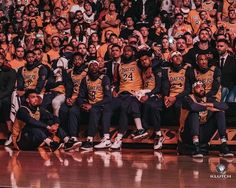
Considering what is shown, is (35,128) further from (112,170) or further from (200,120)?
(112,170)

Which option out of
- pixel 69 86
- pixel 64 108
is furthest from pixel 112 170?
pixel 69 86

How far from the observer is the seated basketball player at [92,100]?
32.8 feet

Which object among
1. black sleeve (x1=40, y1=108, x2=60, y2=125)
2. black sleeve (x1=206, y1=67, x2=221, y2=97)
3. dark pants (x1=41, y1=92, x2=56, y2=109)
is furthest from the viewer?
dark pants (x1=41, y1=92, x2=56, y2=109)

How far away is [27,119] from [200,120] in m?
2.78

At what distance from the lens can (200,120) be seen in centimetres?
916

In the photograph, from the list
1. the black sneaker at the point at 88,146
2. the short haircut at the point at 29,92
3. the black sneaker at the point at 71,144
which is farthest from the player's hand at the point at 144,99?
the short haircut at the point at 29,92

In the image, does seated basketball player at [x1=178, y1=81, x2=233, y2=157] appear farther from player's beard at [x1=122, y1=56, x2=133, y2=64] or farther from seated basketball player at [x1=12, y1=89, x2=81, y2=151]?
seated basketball player at [x1=12, y1=89, x2=81, y2=151]

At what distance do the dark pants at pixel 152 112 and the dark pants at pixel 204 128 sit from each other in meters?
0.66

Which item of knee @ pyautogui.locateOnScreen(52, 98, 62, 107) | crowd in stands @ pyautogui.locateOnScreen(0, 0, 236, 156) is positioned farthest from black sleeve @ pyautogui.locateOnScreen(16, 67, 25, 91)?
knee @ pyautogui.locateOnScreen(52, 98, 62, 107)

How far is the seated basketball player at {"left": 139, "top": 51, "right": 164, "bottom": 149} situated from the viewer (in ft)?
32.2

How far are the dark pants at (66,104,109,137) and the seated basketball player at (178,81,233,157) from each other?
1.41m

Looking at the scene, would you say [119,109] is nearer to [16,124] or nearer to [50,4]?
[16,124]

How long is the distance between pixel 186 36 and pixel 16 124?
342 centimetres

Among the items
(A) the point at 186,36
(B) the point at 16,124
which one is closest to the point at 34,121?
(B) the point at 16,124
